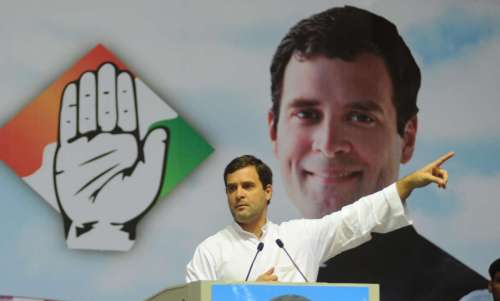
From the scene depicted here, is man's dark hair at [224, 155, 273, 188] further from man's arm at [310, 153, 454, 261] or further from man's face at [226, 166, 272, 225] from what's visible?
man's arm at [310, 153, 454, 261]

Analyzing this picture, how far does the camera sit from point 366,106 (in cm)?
575

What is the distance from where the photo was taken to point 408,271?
567 centimetres

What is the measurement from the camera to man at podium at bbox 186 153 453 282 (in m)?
4.15

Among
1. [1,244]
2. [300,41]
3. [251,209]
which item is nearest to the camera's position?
[251,209]

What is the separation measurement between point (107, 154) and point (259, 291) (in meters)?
2.78

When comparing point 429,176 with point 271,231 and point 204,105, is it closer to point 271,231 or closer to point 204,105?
point 271,231

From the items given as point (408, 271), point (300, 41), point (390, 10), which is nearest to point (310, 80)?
point (300, 41)

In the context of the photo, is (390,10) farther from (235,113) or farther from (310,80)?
(235,113)

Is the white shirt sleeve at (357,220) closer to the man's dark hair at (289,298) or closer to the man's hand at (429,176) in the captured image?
the man's hand at (429,176)

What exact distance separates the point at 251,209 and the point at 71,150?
68.2 inches

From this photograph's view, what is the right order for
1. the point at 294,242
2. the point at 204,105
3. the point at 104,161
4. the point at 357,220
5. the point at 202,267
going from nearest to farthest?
the point at 202,267
the point at 294,242
the point at 357,220
the point at 104,161
the point at 204,105

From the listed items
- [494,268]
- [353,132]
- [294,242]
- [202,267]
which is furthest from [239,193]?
[494,268]

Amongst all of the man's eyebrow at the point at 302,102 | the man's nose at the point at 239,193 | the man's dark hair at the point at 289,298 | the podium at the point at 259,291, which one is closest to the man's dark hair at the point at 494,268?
the man's eyebrow at the point at 302,102

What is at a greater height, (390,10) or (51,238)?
(390,10)
